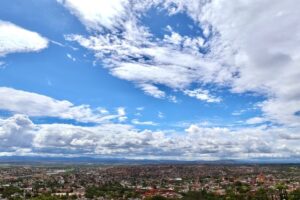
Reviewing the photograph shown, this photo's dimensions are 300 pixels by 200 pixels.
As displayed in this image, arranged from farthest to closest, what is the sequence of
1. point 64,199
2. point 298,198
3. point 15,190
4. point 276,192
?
point 15,190
point 276,192
point 64,199
point 298,198

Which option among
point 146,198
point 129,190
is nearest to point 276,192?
point 146,198

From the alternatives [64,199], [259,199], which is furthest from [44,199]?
[259,199]

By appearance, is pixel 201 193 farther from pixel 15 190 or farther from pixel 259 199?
pixel 15 190

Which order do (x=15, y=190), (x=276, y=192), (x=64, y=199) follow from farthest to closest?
(x=15, y=190) < (x=276, y=192) < (x=64, y=199)

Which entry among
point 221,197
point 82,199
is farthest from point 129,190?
point 221,197

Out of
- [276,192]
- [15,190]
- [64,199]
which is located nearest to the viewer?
[64,199]

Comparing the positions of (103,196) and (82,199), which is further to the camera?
(103,196)

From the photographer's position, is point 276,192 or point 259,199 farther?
point 276,192

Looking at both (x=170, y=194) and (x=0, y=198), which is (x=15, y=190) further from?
(x=170, y=194)
